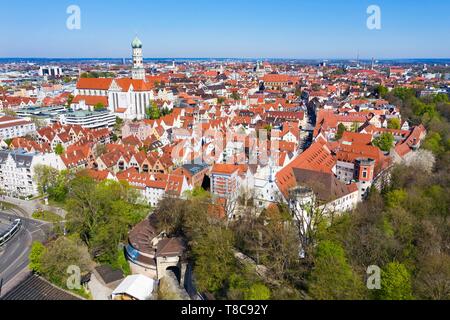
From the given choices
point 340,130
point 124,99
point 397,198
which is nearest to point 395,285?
point 397,198

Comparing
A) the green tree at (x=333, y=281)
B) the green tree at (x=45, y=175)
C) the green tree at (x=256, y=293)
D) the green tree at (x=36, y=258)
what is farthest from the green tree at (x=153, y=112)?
the green tree at (x=256, y=293)

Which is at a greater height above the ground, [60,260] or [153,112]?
[153,112]

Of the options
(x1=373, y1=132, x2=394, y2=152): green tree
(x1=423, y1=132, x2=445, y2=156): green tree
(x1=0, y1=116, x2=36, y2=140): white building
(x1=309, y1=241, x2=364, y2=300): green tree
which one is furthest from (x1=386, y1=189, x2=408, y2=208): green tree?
(x1=0, y1=116, x2=36, y2=140): white building

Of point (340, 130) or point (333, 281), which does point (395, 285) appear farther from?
point (340, 130)

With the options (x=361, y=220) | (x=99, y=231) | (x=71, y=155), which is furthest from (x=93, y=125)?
(x=361, y=220)

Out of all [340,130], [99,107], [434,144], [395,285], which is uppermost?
[99,107]

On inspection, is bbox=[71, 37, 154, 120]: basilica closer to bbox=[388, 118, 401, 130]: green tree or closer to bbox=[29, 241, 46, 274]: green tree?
bbox=[388, 118, 401, 130]: green tree
